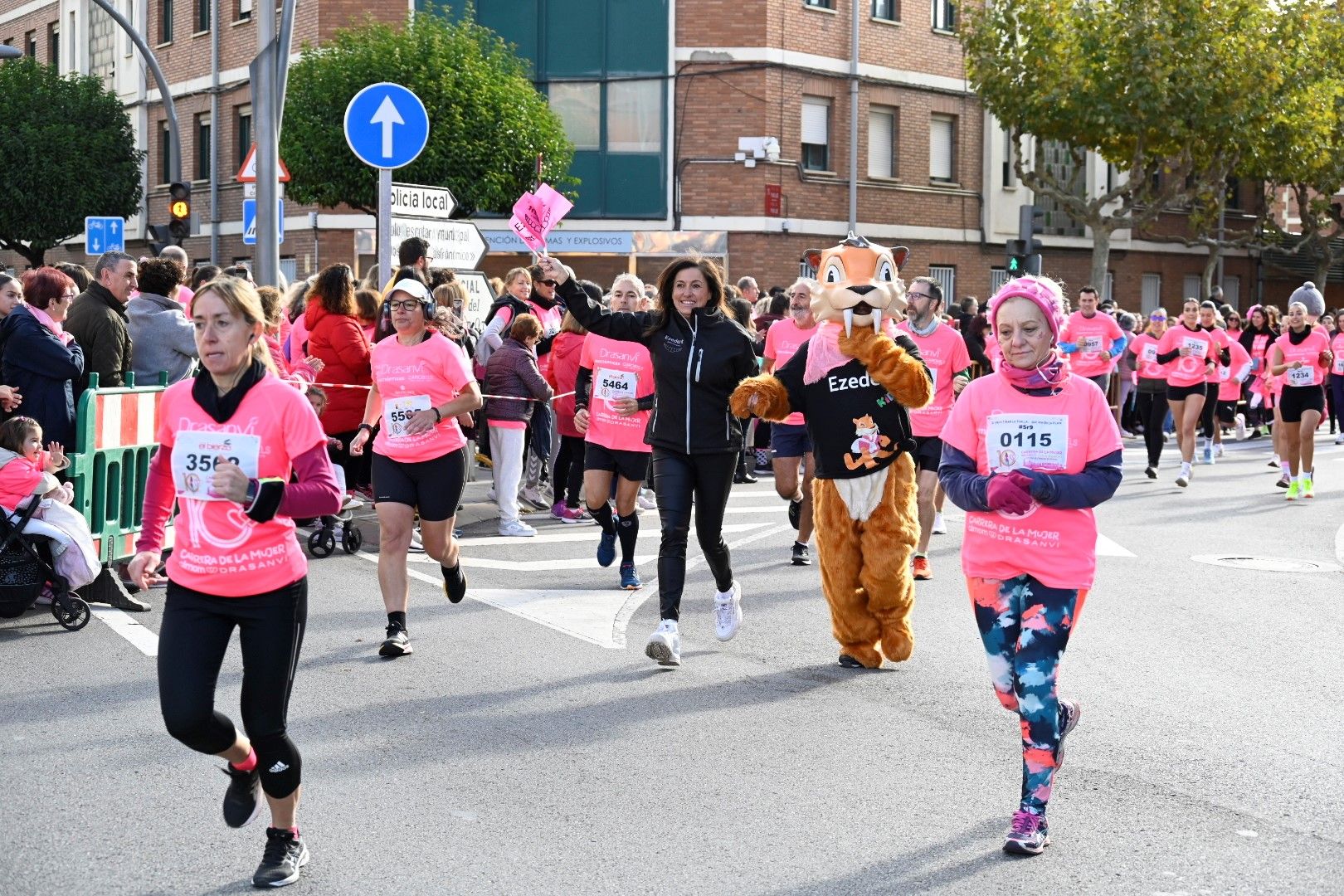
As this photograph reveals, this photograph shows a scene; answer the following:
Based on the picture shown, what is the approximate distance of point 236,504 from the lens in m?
4.98

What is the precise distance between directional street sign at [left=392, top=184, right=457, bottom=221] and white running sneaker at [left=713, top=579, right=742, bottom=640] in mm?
7007

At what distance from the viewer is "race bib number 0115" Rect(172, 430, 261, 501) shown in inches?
197

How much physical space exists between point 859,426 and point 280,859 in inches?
159

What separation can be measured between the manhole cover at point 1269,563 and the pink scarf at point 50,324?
26.0 ft

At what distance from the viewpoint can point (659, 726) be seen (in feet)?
23.3

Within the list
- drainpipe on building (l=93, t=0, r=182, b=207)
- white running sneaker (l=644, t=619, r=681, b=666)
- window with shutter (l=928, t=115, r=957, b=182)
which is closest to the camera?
white running sneaker (l=644, t=619, r=681, b=666)

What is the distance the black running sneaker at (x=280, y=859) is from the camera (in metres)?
5.00

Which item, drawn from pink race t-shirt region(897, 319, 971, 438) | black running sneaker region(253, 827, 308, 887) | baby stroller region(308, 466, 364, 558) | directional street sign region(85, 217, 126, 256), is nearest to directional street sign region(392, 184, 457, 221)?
baby stroller region(308, 466, 364, 558)

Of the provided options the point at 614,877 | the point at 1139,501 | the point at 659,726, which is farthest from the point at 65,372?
the point at 1139,501

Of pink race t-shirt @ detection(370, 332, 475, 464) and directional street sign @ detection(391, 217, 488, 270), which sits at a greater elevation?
directional street sign @ detection(391, 217, 488, 270)

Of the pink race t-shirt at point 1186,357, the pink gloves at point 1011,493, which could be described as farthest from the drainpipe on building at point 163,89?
the pink gloves at point 1011,493

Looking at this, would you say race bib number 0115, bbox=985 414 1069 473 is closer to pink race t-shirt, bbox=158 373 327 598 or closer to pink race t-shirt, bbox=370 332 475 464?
pink race t-shirt, bbox=158 373 327 598

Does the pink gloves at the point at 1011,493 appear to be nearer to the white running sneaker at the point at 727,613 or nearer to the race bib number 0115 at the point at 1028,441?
the race bib number 0115 at the point at 1028,441

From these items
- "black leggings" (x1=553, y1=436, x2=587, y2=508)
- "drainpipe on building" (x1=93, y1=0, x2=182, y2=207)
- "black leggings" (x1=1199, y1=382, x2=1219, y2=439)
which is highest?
"drainpipe on building" (x1=93, y1=0, x2=182, y2=207)
